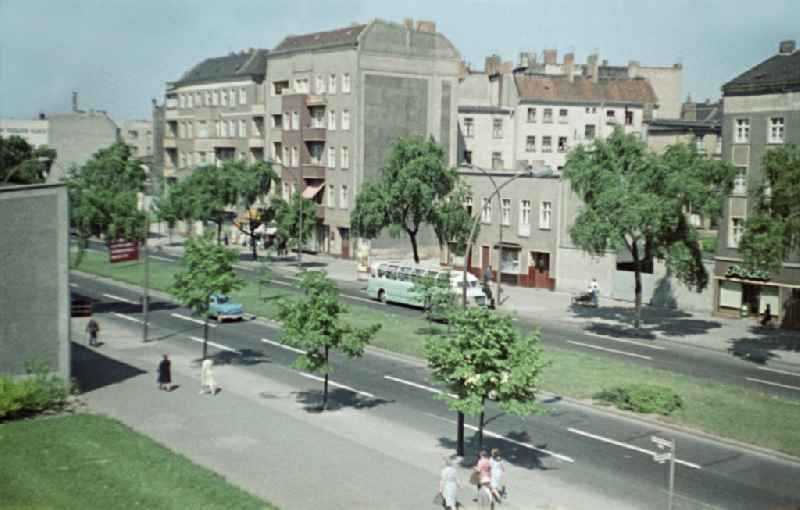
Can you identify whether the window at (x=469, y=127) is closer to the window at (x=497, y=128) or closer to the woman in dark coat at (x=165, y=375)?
the window at (x=497, y=128)

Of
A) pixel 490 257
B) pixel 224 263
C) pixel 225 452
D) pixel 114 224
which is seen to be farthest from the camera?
pixel 490 257

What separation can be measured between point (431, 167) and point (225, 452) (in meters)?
36.3

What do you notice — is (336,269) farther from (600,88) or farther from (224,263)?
(600,88)

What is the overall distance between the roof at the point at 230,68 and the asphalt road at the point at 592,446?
64171 mm

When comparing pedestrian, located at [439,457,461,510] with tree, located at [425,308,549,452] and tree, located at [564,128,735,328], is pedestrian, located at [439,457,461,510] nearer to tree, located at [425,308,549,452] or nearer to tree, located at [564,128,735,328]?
tree, located at [425,308,549,452]

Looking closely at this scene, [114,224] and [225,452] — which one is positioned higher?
[114,224]

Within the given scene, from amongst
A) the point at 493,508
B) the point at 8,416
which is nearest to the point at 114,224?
the point at 8,416

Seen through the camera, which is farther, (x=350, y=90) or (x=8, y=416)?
(x=350, y=90)

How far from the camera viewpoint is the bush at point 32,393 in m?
27.7

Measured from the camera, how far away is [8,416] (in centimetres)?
2805

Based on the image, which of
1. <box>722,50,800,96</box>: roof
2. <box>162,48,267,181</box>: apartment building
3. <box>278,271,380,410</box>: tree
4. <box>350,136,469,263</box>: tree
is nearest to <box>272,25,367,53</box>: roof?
<box>162,48,267,181</box>: apartment building

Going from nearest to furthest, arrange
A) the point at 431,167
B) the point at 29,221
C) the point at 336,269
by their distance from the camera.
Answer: the point at 29,221, the point at 431,167, the point at 336,269

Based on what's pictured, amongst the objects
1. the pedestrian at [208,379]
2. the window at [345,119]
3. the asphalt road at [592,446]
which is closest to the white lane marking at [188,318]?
the asphalt road at [592,446]

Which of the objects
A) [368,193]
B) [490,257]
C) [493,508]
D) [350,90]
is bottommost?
[493,508]
